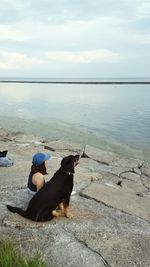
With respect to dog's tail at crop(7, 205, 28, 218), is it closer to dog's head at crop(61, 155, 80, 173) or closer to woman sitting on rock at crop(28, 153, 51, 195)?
woman sitting on rock at crop(28, 153, 51, 195)

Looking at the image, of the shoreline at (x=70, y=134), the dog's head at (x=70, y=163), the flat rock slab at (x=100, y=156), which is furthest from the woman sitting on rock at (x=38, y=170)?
the shoreline at (x=70, y=134)

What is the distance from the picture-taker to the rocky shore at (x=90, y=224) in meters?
4.72

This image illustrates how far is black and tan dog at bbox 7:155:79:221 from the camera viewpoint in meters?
5.47

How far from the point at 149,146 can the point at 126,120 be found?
9.99 m

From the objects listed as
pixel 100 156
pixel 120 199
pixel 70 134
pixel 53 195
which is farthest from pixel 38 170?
pixel 70 134

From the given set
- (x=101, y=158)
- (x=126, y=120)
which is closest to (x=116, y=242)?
(x=101, y=158)

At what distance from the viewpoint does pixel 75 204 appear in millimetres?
6426

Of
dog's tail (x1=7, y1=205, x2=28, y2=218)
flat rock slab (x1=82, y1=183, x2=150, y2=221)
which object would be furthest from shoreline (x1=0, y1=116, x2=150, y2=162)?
dog's tail (x1=7, y1=205, x2=28, y2=218)

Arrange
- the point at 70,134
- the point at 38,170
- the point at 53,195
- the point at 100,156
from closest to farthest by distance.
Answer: the point at 53,195
the point at 38,170
the point at 100,156
the point at 70,134

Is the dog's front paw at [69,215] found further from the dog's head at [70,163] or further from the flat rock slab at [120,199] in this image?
the flat rock slab at [120,199]

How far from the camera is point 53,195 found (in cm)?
547

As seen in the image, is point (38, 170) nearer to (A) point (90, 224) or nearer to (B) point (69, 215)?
(B) point (69, 215)

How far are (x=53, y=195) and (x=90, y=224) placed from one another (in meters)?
0.71

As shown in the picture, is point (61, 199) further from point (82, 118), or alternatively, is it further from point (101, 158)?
point (82, 118)
